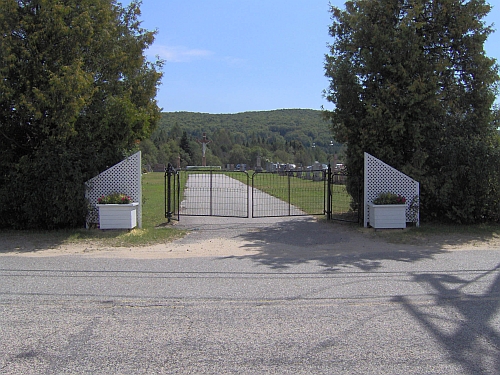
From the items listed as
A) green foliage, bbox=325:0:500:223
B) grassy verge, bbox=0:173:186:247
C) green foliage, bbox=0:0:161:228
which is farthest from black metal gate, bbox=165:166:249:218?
green foliage, bbox=325:0:500:223

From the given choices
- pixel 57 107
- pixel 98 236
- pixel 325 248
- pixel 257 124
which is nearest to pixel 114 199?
pixel 98 236

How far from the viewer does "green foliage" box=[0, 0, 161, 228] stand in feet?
32.3

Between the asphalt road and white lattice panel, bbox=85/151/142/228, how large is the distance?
3.25m

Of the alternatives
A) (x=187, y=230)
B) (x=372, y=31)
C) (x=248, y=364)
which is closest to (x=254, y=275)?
(x=248, y=364)

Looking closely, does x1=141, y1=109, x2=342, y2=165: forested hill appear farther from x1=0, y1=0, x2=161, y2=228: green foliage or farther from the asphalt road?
the asphalt road

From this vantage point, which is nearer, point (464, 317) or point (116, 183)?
point (464, 317)

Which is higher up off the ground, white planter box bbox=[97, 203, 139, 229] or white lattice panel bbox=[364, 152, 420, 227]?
white lattice panel bbox=[364, 152, 420, 227]

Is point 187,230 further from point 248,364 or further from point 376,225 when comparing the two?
point 248,364

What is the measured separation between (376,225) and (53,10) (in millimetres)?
9111

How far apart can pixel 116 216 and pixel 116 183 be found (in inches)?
34.7

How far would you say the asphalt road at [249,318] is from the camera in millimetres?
3809

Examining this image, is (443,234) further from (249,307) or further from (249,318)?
(249,318)

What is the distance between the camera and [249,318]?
489 cm

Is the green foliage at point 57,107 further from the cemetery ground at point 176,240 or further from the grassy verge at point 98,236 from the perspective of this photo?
the cemetery ground at point 176,240
